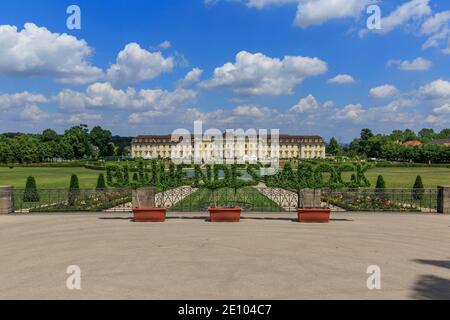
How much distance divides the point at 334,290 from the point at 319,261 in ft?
7.80

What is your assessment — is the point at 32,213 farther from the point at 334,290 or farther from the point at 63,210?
the point at 334,290

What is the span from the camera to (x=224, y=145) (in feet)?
494

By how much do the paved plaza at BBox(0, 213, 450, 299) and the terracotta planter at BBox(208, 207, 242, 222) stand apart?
531 millimetres

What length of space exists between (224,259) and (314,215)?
7.86 m

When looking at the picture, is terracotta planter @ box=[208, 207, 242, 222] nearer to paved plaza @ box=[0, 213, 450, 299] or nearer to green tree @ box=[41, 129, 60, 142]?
paved plaza @ box=[0, 213, 450, 299]

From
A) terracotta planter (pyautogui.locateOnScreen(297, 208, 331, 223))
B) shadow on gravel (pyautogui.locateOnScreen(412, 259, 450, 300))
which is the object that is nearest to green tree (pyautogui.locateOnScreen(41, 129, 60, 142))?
terracotta planter (pyautogui.locateOnScreen(297, 208, 331, 223))

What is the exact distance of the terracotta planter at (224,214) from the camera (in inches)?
712

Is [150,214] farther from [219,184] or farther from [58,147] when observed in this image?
[58,147]

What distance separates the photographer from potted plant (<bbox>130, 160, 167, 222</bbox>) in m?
18.2

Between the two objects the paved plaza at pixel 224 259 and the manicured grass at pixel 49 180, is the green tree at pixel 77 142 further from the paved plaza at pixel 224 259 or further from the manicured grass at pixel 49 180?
the paved plaza at pixel 224 259

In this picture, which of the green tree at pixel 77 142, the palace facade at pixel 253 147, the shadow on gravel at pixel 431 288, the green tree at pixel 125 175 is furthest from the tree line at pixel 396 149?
the green tree at pixel 77 142

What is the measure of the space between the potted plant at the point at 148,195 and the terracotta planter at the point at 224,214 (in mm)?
2134

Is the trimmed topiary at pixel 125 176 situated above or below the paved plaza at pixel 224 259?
above
